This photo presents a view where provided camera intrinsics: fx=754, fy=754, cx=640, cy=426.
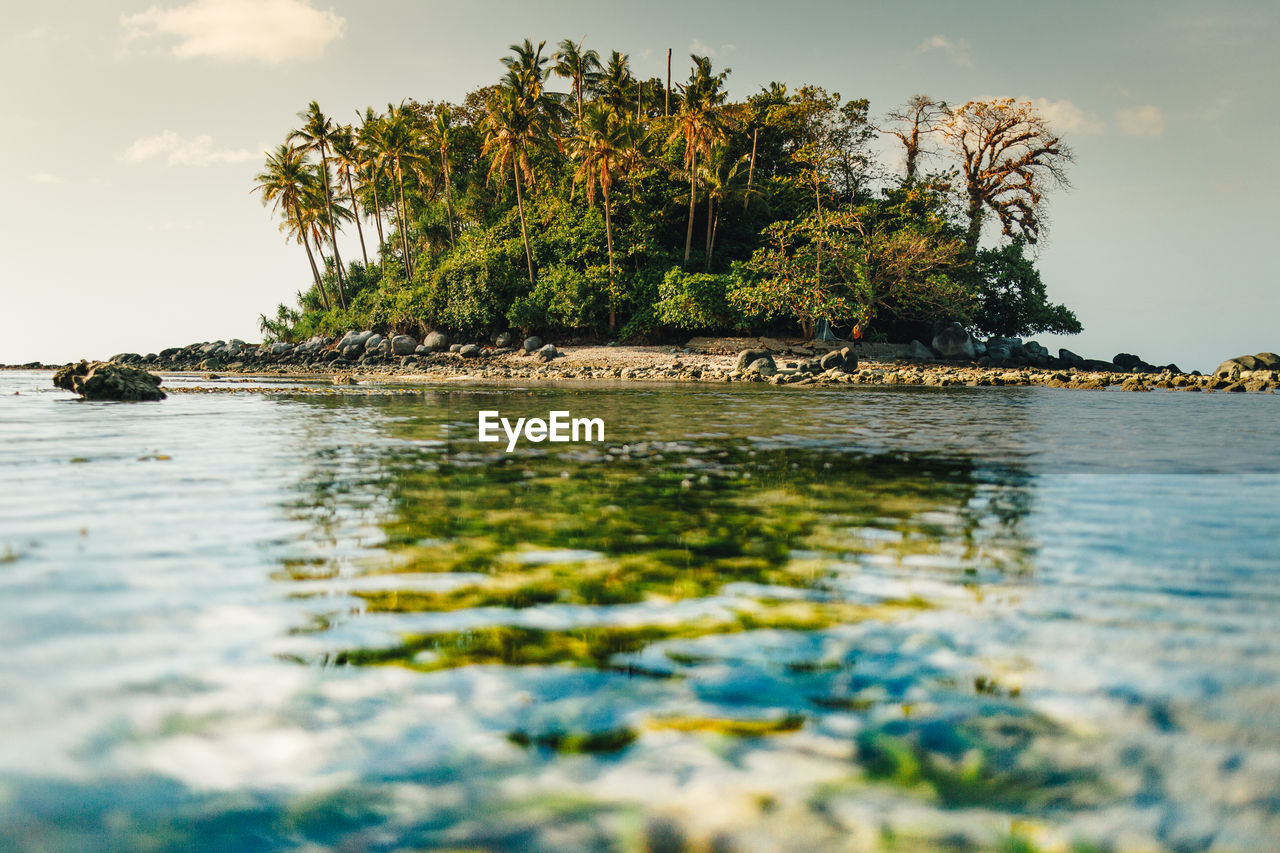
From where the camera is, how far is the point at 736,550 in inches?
152

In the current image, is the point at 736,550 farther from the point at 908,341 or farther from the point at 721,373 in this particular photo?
the point at 908,341

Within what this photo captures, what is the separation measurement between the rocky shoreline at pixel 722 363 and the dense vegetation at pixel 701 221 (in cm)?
165

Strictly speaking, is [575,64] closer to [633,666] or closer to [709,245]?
[709,245]

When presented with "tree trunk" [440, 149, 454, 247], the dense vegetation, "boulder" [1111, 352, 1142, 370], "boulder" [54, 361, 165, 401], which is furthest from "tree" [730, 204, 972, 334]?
"boulder" [54, 361, 165, 401]

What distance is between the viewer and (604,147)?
3669cm

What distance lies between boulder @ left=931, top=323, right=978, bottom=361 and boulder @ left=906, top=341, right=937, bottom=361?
1.88ft

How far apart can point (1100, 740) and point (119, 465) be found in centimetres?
730

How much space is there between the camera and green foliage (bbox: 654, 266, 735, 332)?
3506 cm

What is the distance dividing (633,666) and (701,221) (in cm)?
4179

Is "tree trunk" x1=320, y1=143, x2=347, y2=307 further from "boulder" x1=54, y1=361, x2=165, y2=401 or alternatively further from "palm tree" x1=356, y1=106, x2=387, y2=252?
"boulder" x1=54, y1=361, x2=165, y2=401

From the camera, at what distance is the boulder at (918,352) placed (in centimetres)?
3631

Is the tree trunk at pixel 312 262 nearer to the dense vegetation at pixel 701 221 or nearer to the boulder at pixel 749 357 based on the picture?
the dense vegetation at pixel 701 221

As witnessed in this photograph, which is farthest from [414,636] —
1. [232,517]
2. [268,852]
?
[232,517]

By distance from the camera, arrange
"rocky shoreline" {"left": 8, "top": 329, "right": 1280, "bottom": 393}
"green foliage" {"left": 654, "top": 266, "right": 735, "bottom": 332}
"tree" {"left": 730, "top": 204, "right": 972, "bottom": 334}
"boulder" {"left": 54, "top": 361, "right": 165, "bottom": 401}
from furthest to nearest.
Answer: "green foliage" {"left": 654, "top": 266, "right": 735, "bottom": 332} < "tree" {"left": 730, "top": 204, "right": 972, "bottom": 334} < "rocky shoreline" {"left": 8, "top": 329, "right": 1280, "bottom": 393} < "boulder" {"left": 54, "top": 361, "right": 165, "bottom": 401}
